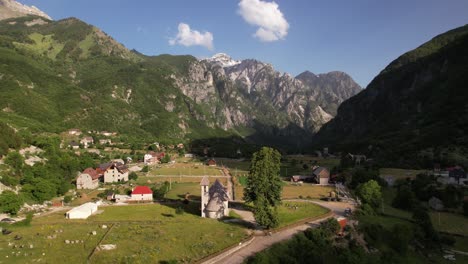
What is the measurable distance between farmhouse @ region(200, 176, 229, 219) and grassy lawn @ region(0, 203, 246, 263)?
1.99 meters

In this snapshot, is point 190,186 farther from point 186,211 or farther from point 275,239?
point 275,239

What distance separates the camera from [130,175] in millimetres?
99750

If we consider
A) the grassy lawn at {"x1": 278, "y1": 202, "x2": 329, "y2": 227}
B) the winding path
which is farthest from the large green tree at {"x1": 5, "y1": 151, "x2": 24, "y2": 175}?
the grassy lawn at {"x1": 278, "y1": 202, "x2": 329, "y2": 227}

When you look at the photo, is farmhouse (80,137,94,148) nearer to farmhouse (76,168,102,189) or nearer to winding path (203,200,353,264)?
farmhouse (76,168,102,189)

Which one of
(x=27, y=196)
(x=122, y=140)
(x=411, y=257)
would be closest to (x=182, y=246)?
(x=411, y=257)

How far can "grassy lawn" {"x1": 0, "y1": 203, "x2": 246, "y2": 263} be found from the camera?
38.3 meters

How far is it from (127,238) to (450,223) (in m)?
57.6

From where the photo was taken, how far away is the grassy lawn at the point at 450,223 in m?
61.3

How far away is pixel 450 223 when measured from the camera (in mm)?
64688

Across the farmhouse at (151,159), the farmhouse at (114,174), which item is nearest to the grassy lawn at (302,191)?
the farmhouse at (114,174)

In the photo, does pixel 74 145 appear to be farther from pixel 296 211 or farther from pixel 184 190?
pixel 296 211

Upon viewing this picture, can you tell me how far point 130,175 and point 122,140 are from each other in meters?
91.5

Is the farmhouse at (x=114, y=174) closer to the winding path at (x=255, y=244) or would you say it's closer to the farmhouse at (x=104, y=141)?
the winding path at (x=255, y=244)

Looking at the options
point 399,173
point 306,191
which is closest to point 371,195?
point 306,191
